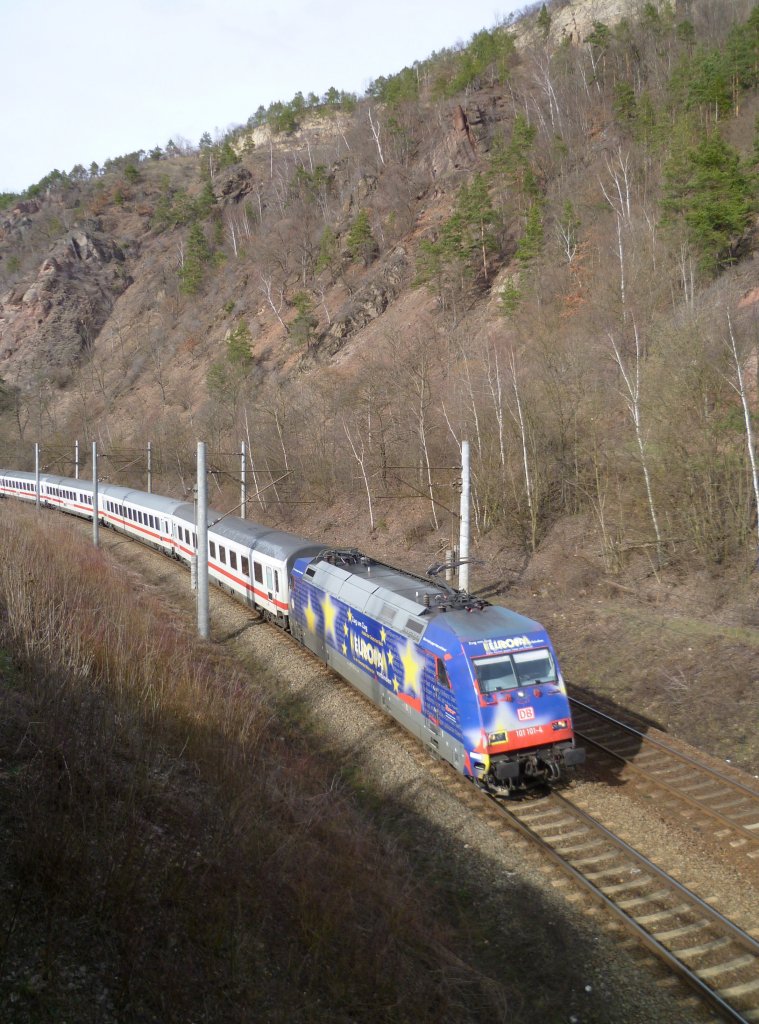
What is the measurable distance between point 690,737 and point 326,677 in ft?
27.0

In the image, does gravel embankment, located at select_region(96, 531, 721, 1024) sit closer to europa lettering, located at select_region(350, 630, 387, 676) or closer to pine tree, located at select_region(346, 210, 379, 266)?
europa lettering, located at select_region(350, 630, 387, 676)

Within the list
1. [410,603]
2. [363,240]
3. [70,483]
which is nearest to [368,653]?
[410,603]

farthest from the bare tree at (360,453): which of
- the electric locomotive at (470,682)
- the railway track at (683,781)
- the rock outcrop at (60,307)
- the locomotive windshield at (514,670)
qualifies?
the rock outcrop at (60,307)

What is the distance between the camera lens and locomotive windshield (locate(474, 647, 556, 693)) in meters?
10.5

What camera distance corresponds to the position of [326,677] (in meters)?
16.8

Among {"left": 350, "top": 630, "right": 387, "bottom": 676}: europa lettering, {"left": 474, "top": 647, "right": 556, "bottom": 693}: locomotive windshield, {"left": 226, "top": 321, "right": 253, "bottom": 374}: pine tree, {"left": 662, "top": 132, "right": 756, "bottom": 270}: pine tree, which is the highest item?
{"left": 662, "top": 132, "right": 756, "bottom": 270}: pine tree

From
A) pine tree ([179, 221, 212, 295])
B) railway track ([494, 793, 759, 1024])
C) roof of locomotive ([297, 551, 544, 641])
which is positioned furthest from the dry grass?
pine tree ([179, 221, 212, 295])

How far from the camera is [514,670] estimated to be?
10.7 meters

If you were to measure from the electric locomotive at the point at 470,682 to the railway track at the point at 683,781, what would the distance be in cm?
163

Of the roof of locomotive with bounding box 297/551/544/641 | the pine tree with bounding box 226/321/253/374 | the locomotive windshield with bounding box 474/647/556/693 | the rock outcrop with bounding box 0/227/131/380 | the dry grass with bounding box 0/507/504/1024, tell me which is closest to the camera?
the dry grass with bounding box 0/507/504/1024

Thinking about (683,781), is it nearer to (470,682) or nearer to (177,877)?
(470,682)

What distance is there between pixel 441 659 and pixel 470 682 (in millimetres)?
767

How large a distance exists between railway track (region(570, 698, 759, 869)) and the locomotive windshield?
2704 millimetres

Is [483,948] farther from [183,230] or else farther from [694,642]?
[183,230]
